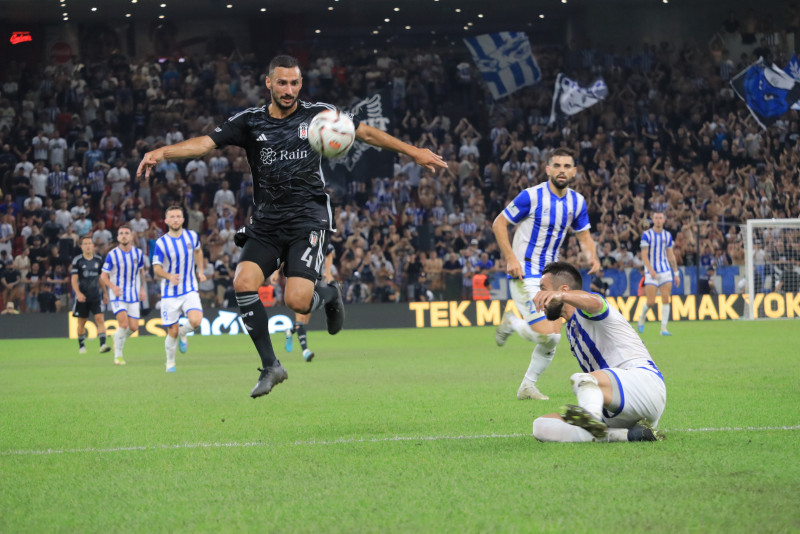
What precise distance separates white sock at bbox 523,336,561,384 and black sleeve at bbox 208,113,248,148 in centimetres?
337

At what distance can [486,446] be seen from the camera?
6273 mm

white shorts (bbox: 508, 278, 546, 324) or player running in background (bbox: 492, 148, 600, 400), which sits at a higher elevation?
player running in background (bbox: 492, 148, 600, 400)

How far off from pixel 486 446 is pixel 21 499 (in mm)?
2679

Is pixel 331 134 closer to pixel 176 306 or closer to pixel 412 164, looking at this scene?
pixel 176 306

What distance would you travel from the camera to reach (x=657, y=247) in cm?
2122

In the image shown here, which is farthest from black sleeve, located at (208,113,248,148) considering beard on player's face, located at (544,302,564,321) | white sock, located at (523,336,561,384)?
white sock, located at (523,336,561,384)

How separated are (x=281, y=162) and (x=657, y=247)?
48.8ft

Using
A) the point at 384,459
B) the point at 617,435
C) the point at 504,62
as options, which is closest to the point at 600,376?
the point at 617,435

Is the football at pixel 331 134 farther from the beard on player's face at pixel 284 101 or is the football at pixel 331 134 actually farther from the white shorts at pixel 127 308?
the white shorts at pixel 127 308

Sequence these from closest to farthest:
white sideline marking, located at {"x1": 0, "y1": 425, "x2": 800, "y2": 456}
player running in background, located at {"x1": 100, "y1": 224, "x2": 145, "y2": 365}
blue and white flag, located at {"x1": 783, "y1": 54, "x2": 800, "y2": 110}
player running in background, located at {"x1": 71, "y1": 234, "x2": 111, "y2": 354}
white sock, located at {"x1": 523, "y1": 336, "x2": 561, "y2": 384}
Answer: white sideline marking, located at {"x1": 0, "y1": 425, "x2": 800, "y2": 456}
white sock, located at {"x1": 523, "y1": 336, "x2": 561, "y2": 384}
player running in background, located at {"x1": 100, "y1": 224, "x2": 145, "y2": 365}
player running in background, located at {"x1": 71, "y1": 234, "x2": 111, "y2": 354}
blue and white flag, located at {"x1": 783, "y1": 54, "x2": 800, "y2": 110}

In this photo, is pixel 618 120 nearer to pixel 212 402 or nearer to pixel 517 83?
pixel 517 83

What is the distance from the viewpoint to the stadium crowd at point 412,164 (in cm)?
2634

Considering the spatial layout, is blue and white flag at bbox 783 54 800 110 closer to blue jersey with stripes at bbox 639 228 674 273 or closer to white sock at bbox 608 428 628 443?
blue jersey with stripes at bbox 639 228 674 273

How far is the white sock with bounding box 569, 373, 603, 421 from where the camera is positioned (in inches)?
230
